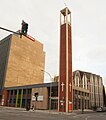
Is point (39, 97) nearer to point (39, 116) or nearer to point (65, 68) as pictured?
point (65, 68)

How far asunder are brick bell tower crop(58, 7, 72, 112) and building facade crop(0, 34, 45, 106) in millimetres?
26074

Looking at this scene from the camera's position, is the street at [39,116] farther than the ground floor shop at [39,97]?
No

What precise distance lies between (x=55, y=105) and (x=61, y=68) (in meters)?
12.0

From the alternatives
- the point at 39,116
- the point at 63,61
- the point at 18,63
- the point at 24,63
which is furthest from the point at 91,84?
the point at 39,116

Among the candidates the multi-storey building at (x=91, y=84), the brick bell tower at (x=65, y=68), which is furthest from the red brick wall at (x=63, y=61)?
the multi-storey building at (x=91, y=84)

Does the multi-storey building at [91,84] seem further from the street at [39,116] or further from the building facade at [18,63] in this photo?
the street at [39,116]

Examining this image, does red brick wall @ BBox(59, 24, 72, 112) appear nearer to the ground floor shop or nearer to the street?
the ground floor shop

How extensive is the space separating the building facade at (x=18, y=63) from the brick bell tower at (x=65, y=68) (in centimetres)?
2607

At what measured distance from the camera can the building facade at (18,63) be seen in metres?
75.3

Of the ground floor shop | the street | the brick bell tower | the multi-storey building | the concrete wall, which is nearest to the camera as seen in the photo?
the street

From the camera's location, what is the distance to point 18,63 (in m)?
81.2

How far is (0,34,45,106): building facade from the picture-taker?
7534cm

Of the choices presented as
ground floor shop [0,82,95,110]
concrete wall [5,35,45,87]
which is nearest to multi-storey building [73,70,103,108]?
ground floor shop [0,82,95,110]

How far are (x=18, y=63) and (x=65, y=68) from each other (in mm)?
40489
